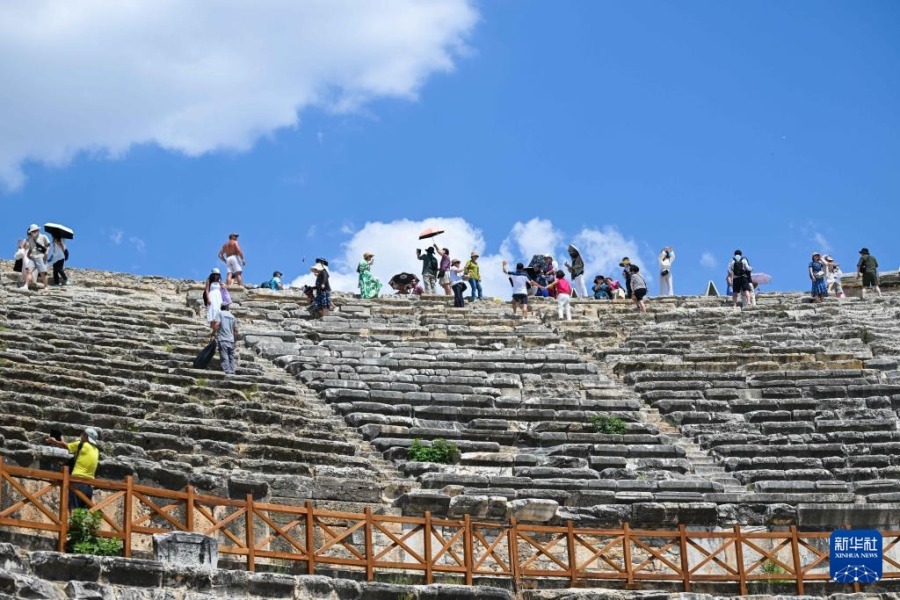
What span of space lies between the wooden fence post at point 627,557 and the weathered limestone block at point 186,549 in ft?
15.1

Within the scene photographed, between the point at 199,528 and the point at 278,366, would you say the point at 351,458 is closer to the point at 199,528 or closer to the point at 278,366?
the point at 199,528

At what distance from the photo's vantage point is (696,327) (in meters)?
28.7

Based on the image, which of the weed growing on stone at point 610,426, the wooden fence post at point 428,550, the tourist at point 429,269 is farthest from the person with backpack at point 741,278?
the wooden fence post at point 428,550

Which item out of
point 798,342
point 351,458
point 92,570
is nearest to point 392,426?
point 351,458

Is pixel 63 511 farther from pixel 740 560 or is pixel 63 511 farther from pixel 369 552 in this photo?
pixel 740 560

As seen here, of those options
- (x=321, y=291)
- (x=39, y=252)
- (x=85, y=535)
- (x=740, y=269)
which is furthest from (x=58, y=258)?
(x=85, y=535)

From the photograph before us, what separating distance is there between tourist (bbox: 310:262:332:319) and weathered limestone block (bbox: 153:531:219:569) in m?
13.8

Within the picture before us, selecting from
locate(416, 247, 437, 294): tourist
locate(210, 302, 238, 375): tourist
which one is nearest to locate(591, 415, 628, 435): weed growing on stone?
locate(210, 302, 238, 375): tourist

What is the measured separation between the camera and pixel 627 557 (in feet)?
54.5

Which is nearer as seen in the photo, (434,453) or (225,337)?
(434,453)

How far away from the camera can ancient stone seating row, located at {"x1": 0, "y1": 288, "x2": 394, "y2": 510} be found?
57.4ft

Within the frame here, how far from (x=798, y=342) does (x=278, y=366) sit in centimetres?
944

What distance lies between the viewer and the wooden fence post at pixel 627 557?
648 inches

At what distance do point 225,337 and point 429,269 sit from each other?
10.9m
